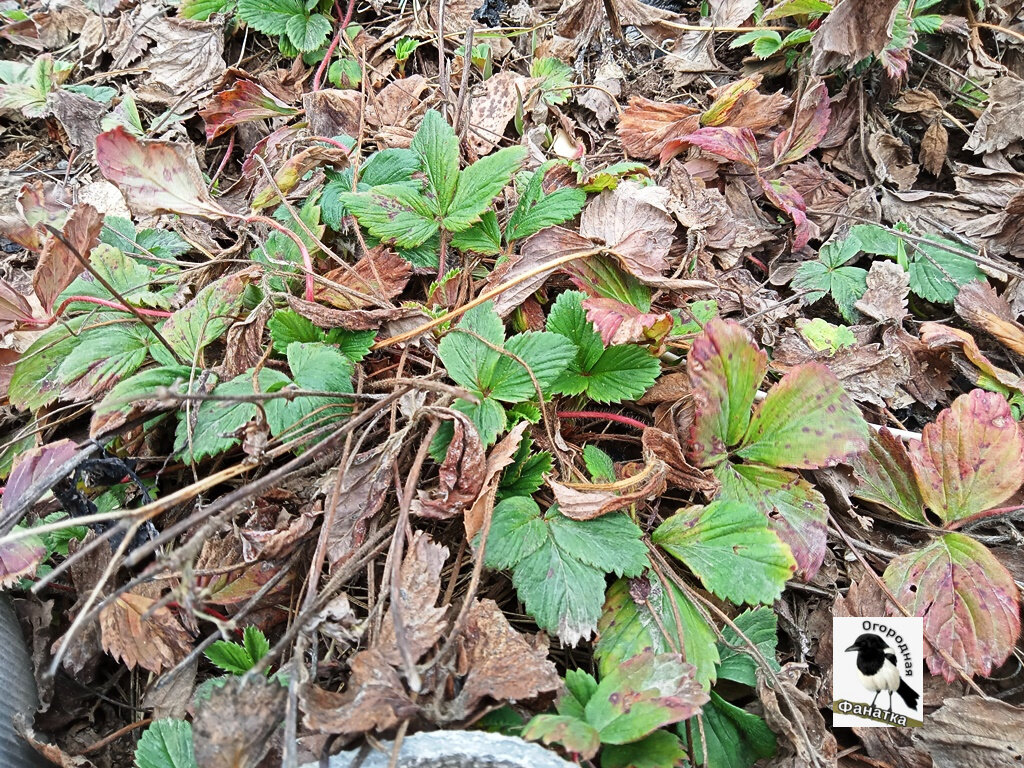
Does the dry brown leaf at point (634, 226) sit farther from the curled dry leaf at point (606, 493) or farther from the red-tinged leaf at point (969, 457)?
the red-tinged leaf at point (969, 457)

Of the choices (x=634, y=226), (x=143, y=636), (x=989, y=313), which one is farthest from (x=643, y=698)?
(x=989, y=313)

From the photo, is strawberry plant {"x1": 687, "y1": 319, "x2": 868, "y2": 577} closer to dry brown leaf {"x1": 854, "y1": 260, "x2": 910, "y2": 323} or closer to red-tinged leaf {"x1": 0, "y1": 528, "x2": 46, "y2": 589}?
dry brown leaf {"x1": 854, "y1": 260, "x2": 910, "y2": 323}

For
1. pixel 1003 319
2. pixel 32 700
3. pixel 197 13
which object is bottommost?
pixel 32 700

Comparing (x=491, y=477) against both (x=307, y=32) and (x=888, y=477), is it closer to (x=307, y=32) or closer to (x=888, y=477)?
(x=888, y=477)

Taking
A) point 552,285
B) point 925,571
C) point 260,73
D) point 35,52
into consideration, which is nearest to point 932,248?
point 925,571

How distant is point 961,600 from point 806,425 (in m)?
0.40

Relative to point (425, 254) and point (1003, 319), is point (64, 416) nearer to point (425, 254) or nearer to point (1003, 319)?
point (425, 254)

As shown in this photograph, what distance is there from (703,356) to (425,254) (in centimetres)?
65

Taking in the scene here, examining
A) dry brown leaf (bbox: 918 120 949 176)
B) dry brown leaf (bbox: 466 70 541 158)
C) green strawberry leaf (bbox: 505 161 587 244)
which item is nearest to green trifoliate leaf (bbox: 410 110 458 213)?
green strawberry leaf (bbox: 505 161 587 244)

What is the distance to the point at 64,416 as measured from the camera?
1289 mm

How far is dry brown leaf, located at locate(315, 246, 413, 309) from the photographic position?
4.13 feet

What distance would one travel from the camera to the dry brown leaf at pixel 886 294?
148 cm

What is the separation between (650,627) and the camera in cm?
103

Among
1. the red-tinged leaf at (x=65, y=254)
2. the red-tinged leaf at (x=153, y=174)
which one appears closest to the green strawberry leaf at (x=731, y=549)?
the red-tinged leaf at (x=153, y=174)
